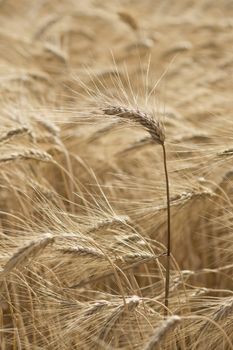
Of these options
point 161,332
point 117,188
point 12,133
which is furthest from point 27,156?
point 161,332

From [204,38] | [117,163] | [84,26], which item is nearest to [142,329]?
[117,163]

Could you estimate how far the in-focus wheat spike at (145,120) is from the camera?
1.99 m

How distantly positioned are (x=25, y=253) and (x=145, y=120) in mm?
501

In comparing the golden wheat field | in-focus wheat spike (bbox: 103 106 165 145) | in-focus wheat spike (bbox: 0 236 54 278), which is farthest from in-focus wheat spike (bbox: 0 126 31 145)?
in-focus wheat spike (bbox: 0 236 54 278)

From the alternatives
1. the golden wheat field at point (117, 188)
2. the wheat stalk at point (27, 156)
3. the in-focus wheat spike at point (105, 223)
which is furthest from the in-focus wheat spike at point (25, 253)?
the wheat stalk at point (27, 156)

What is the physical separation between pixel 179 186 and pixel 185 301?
Answer: 378 mm

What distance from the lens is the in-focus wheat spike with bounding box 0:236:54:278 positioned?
1750 mm

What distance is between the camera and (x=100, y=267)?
2096 millimetres

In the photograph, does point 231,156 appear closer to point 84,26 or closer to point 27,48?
point 27,48

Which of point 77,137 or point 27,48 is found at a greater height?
point 27,48

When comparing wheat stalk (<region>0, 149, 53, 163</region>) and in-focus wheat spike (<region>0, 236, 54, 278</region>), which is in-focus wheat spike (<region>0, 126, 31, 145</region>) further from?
in-focus wheat spike (<region>0, 236, 54, 278</region>)

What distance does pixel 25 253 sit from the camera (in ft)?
5.81

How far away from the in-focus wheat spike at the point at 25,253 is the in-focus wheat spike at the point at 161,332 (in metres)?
0.35

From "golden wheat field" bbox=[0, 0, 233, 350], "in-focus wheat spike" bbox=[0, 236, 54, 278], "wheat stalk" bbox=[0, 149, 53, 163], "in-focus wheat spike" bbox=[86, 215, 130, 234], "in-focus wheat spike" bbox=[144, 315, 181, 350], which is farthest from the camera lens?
"wheat stalk" bbox=[0, 149, 53, 163]
